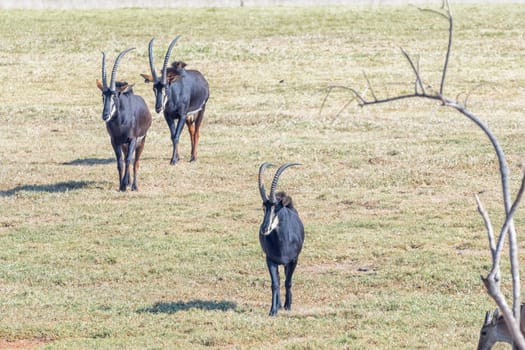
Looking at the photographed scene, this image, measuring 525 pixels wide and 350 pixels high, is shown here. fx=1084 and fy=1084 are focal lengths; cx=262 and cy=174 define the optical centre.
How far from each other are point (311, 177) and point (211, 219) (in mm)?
3639

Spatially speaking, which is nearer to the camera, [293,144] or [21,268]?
[21,268]

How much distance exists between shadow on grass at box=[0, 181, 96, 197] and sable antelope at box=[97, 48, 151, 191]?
33.5 inches

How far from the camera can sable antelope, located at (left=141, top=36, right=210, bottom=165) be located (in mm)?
21469

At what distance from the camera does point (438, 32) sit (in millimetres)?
48312

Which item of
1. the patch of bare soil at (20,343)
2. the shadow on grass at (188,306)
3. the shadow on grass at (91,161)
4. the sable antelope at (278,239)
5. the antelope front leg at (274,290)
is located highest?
the sable antelope at (278,239)

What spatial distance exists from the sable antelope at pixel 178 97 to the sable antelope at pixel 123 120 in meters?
1.29

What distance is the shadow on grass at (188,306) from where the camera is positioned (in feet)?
39.6

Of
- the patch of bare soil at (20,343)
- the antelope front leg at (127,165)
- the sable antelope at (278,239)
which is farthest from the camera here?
the antelope front leg at (127,165)

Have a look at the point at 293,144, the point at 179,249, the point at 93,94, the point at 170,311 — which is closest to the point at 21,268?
the point at 179,249

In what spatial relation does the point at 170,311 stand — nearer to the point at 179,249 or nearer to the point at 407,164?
the point at 179,249

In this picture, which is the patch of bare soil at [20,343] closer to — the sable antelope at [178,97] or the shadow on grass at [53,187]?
the shadow on grass at [53,187]

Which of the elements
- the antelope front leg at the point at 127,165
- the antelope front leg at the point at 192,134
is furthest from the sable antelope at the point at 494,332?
the antelope front leg at the point at 192,134

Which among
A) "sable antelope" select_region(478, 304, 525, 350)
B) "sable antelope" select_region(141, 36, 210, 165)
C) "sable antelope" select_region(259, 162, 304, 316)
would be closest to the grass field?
"sable antelope" select_region(259, 162, 304, 316)

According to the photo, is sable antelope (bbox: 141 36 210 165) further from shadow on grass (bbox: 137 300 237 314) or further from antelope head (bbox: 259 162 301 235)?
antelope head (bbox: 259 162 301 235)
